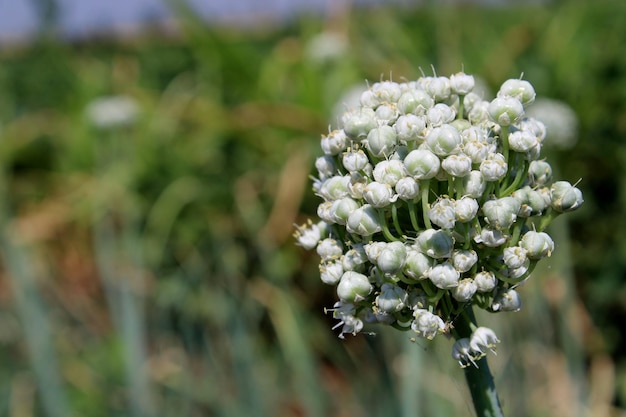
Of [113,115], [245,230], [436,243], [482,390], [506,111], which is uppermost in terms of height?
[113,115]

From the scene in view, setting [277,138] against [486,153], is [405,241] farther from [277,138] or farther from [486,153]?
[277,138]

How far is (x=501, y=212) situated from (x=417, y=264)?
3.0 inches

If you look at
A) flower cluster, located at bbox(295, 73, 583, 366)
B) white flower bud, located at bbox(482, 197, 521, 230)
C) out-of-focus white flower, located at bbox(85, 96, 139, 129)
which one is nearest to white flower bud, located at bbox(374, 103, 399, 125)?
flower cluster, located at bbox(295, 73, 583, 366)

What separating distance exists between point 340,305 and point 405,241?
78mm

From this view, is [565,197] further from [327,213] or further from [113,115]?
[113,115]

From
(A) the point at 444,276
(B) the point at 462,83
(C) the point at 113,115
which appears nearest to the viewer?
(A) the point at 444,276

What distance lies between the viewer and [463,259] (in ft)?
1.77

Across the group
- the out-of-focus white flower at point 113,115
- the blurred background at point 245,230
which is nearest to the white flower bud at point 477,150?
the blurred background at point 245,230

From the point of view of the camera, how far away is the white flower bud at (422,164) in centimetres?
54

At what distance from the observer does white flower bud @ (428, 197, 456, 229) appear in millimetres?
528

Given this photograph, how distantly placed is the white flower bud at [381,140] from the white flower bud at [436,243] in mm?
78

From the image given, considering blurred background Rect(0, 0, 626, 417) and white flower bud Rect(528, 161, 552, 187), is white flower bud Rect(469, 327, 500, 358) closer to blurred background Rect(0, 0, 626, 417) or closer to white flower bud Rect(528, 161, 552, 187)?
white flower bud Rect(528, 161, 552, 187)

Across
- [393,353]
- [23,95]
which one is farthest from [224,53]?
[23,95]

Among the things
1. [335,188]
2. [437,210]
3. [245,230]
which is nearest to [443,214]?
[437,210]
